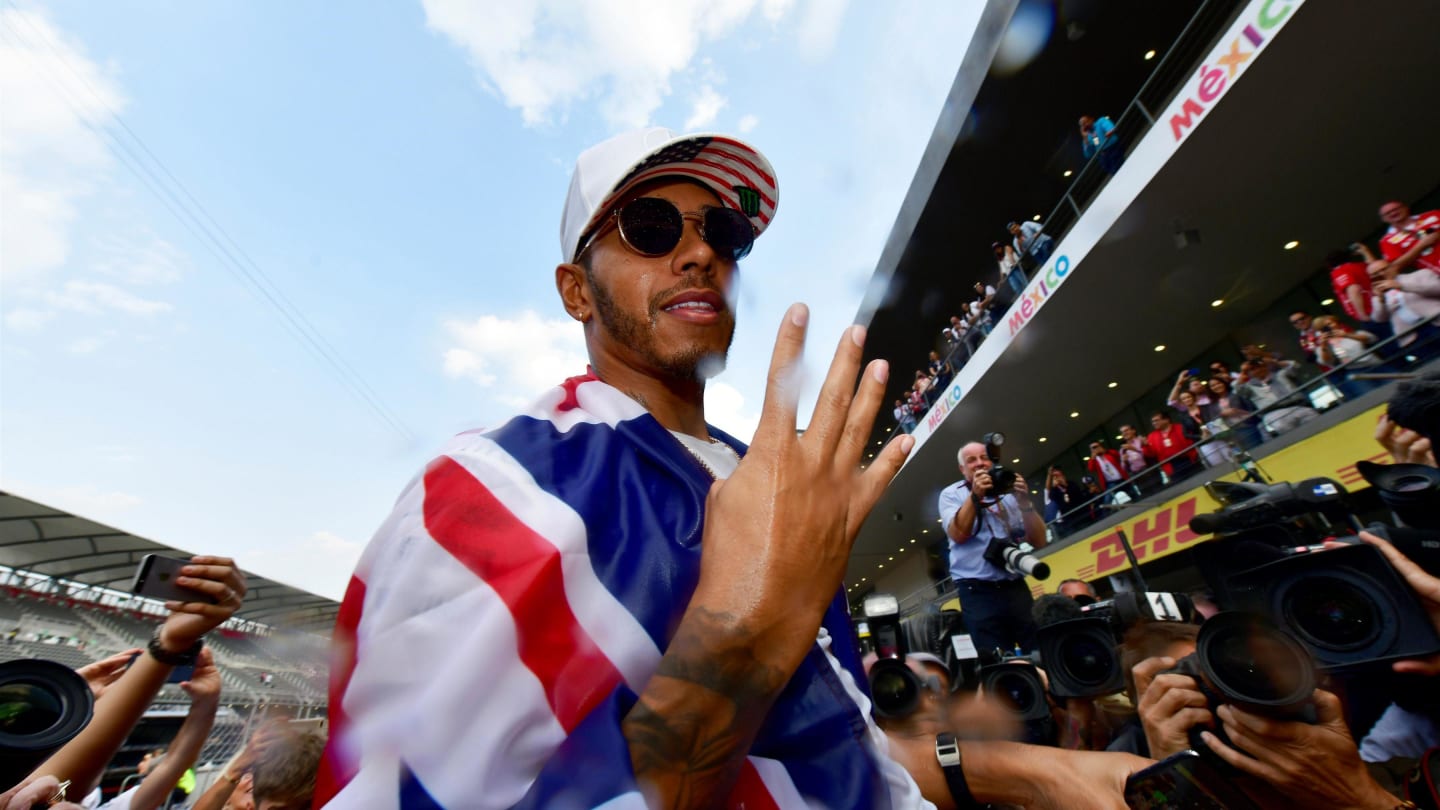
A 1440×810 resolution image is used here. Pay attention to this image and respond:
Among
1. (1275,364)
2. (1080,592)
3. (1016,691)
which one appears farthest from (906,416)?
(1016,691)

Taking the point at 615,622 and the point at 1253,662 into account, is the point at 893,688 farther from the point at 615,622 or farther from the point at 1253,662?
the point at 615,622

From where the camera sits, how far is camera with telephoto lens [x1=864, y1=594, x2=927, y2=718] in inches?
67.6

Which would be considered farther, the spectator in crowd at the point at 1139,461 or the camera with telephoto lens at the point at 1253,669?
the spectator in crowd at the point at 1139,461

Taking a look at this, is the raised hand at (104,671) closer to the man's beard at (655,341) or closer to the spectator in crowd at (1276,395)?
the man's beard at (655,341)

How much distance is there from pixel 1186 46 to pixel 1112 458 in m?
7.69

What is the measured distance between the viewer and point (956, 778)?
1304 millimetres

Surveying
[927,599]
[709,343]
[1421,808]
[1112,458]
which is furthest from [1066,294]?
[927,599]

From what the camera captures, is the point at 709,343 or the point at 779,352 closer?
the point at 779,352

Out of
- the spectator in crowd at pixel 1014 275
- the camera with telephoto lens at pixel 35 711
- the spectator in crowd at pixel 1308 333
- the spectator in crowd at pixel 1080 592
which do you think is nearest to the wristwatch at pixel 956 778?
the camera with telephoto lens at pixel 35 711

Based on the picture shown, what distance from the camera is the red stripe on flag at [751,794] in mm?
776

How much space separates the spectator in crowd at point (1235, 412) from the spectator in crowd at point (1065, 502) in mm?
2984

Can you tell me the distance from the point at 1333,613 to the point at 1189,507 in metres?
7.99

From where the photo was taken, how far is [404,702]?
0.64 metres

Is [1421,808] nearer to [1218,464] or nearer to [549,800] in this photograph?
[549,800]
